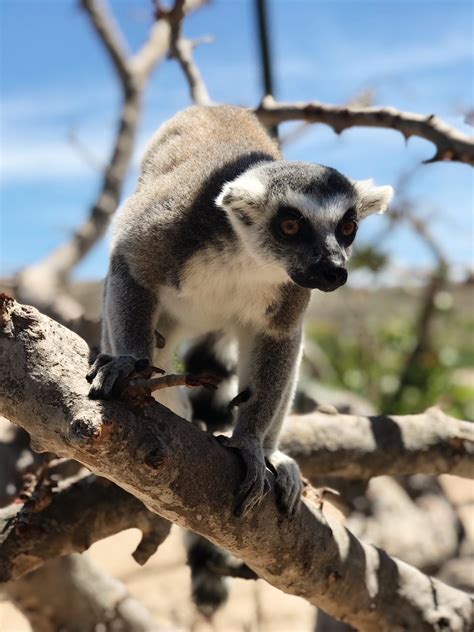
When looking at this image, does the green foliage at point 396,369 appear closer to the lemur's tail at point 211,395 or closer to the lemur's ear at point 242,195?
the lemur's tail at point 211,395

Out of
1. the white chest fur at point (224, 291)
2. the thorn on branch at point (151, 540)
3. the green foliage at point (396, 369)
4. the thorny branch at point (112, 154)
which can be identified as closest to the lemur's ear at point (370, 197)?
the white chest fur at point (224, 291)

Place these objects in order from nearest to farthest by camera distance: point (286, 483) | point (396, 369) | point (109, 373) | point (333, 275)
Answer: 1. point (109, 373)
2. point (333, 275)
3. point (286, 483)
4. point (396, 369)

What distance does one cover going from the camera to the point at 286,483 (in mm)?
3037

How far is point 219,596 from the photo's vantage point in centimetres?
370

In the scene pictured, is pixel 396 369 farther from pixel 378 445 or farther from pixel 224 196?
pixel 224 196

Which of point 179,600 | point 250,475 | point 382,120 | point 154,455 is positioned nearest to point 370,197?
point 382,120

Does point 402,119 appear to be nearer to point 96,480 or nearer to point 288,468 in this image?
point 288,468

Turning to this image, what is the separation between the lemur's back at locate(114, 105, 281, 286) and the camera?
3402mm

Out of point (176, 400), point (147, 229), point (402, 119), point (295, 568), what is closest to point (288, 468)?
point (295, 568)

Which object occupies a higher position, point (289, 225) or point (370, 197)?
point (370, 197)

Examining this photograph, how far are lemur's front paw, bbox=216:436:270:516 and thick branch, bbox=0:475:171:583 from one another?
1.85 ft

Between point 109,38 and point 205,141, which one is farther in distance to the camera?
point 109,38

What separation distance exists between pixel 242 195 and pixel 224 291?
46 centimetres

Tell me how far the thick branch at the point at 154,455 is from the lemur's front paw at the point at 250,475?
4 centimetres
